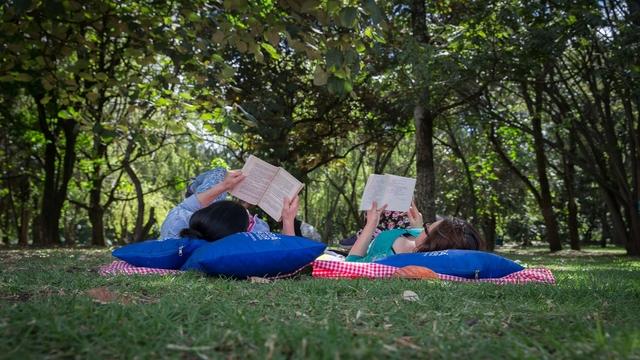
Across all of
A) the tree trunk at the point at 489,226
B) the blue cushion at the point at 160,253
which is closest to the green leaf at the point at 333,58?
the blue cushion at the point at 160,253

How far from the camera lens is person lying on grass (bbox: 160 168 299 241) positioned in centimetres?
427

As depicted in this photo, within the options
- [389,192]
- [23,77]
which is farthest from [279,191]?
[23,77]

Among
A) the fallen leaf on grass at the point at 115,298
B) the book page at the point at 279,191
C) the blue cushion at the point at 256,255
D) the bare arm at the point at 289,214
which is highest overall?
the book page at the point at 279,191

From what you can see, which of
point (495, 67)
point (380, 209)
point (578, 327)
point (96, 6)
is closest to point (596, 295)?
point (578, 327)

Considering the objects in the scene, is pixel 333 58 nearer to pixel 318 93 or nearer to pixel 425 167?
pixel 425 167

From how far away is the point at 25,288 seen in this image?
3.01 m

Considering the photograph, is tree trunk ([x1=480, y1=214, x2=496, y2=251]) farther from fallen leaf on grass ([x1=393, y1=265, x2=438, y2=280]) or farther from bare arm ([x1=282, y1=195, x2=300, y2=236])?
fallen leaf on grass ([x1=393, y1=265, x2=438, y2=280])

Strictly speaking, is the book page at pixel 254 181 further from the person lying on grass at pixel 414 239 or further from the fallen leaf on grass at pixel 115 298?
the fallen leaf on grass at pixel 115 298

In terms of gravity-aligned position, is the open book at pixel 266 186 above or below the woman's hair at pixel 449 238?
above

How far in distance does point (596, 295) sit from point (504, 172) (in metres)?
20.7

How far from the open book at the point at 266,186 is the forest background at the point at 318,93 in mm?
413

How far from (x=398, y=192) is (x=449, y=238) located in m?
0.59

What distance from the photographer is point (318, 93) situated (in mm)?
14508

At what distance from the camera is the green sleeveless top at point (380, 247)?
492 centimetres
